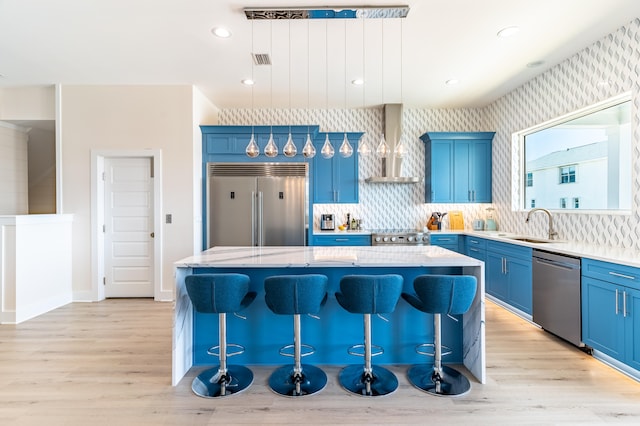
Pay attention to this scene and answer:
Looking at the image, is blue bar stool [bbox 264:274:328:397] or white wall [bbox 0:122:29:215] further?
white wall [bbox 0:122:29:215]

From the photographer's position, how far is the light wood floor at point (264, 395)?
1.98m

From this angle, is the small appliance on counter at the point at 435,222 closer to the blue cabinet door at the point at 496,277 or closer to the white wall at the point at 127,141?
the blue cabinet door at the point at 496,277

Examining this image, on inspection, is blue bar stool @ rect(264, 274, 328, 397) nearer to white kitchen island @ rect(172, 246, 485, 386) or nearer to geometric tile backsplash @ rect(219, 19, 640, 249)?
white kitchen island @ rect(172, 246, 485, 386)

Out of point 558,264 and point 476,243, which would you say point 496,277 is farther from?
point 558,264

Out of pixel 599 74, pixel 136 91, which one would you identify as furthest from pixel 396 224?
pixel 136 91

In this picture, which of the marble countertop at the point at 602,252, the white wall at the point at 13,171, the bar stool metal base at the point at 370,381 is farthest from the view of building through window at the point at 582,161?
the white wall at the point at 13,171

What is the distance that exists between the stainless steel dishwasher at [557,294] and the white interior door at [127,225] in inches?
187

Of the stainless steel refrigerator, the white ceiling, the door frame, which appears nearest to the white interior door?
the door frame

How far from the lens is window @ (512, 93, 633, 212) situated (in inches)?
123

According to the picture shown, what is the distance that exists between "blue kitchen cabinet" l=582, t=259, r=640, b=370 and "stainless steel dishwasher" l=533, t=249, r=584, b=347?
0.28 feet

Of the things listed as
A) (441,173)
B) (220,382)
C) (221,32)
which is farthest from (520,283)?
(221,32)

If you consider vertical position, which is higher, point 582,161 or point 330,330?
point 582,161

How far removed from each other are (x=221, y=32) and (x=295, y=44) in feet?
2.39

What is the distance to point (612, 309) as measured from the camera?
2500 mm
